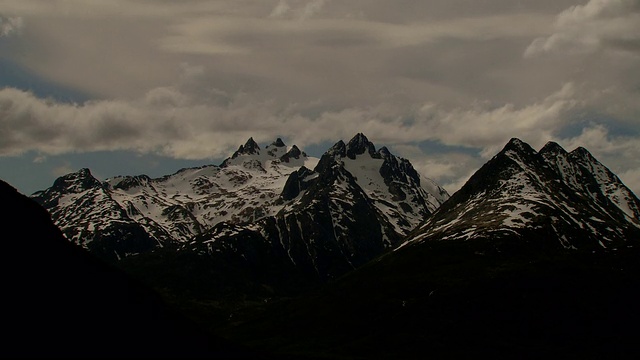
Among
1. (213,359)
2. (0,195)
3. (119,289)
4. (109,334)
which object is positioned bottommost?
(213,359)

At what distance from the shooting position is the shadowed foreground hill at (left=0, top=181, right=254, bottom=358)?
373 ft

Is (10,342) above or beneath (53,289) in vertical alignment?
beneath

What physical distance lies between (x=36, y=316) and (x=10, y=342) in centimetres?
1075

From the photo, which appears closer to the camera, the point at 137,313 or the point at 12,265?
the point at 12,265

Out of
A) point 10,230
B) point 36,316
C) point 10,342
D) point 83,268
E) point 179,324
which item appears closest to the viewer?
point 10,342

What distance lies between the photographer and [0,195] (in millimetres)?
139750

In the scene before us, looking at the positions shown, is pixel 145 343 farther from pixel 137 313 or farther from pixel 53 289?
pixel 53 289

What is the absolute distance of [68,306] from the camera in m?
126

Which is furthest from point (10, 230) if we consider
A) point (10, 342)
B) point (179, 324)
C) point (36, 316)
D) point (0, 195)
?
point (179, 324)

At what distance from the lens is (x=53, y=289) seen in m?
128

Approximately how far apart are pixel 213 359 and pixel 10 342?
5278 centimetres

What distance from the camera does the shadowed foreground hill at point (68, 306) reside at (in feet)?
373

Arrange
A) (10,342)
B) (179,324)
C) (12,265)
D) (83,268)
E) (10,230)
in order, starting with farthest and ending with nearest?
(179,324) < (83,268) < (10,230) < (12,265) < (10,342)

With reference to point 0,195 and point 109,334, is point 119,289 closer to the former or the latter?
point 109,334
